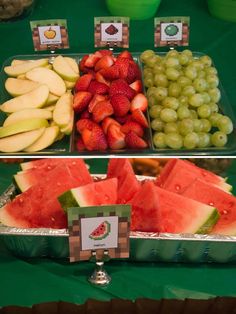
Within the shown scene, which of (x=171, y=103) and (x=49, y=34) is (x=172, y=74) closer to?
(x=171, y=103)

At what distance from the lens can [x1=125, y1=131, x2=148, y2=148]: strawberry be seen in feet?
4.24

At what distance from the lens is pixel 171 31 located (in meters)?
1.59

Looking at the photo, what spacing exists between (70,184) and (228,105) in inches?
26.6

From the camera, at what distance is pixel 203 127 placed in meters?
1.33

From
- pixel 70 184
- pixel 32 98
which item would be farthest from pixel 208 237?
pixel 32 98

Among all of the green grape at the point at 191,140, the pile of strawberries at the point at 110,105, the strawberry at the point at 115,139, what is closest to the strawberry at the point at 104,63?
the pile of strawberries at the point at 110,105

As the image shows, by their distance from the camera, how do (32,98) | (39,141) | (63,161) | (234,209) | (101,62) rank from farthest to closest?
1. (101,62)
2. (32,98)
3. (39,141)
4. (63,161)
5. (234,209)

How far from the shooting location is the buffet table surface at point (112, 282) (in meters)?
0.97

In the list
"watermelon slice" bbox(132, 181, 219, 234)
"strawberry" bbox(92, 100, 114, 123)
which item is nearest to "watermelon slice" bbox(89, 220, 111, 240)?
"watermelon slice" bbox(132, 181, 219, 234)

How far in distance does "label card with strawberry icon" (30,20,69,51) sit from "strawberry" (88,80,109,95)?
9.9 inches

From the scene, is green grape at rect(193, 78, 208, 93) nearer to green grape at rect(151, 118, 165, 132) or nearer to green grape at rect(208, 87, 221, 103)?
green grape at rect(208, 87, 221, 103)

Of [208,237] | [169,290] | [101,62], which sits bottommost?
[169,290]

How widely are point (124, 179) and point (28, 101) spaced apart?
49cm

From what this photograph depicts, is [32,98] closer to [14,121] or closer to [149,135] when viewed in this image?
[14,121]
